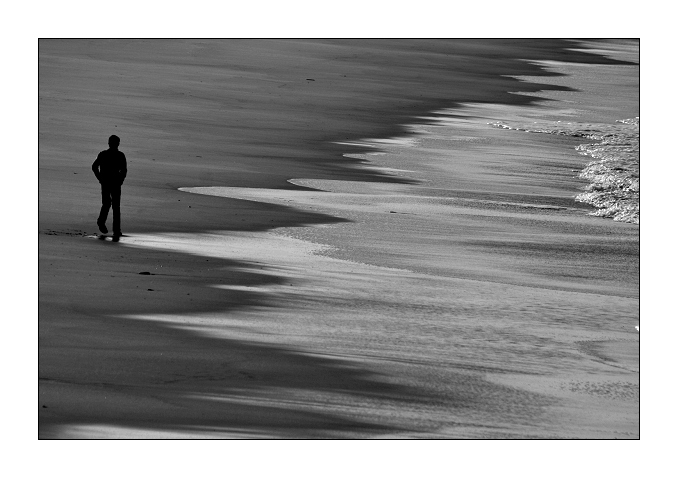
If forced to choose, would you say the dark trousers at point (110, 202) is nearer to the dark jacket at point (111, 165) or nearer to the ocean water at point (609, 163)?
the dark jacket at point (111, 165)

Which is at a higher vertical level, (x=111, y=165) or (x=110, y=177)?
(x=111, y=165)

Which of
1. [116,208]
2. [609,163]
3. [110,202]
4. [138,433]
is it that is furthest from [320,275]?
[609,163]

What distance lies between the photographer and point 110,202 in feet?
33.7

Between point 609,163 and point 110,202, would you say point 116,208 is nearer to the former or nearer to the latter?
point 110,202

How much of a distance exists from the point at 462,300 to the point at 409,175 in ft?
17.3

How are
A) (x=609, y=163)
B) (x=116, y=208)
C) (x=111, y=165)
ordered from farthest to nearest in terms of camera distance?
(x=609, y=163) < (x=111, y=165) < (x=116, y=208)

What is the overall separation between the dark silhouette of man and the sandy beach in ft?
0.84

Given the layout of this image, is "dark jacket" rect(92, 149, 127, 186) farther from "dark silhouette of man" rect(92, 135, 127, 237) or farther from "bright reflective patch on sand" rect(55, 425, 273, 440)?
"bright reflective patch on sand" rect(55, 425, 273, 440)

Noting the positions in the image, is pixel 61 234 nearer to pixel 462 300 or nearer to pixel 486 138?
pixel 462 300

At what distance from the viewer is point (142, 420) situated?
619cm

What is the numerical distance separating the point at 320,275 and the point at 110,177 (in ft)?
7.44

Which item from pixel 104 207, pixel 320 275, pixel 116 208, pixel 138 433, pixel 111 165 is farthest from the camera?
pixel 111 165

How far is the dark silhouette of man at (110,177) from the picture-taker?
33.4 feet

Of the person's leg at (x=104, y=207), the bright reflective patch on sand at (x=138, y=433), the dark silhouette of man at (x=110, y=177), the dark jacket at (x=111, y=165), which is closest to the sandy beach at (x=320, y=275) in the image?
the bright reflective patch on sand at (x=138, y=433)
